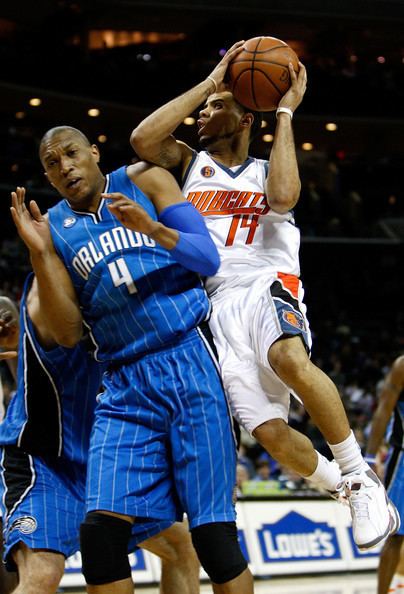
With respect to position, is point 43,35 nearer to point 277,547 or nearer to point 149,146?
point 277,547

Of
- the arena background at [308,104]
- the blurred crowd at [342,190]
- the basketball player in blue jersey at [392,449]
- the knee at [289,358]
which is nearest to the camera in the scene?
the knee at [289,358]

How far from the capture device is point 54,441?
449 centimetres

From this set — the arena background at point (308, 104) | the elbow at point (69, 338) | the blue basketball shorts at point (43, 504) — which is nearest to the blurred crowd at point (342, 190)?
the arena background at point (308, 104)

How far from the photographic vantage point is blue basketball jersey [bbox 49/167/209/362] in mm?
3891

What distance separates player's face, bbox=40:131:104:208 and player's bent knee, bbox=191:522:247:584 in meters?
1.45

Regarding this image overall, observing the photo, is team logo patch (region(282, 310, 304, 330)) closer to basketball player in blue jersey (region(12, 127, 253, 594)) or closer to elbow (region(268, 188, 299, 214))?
basketball player in blue jersey (region(12, 127, 253, 594))

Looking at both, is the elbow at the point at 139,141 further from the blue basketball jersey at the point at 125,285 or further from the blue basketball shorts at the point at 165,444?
the blue basketball shorts at the point at 165,444

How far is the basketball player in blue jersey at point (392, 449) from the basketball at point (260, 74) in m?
2.70

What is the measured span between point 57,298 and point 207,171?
979 millimetres

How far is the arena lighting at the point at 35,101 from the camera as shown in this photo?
21.8 metres

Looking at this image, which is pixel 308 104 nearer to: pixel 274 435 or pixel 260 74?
pixel 260 74

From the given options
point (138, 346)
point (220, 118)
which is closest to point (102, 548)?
point (138, 346)

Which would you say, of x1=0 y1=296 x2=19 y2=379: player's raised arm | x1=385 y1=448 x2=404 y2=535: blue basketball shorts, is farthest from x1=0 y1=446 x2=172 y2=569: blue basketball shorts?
x1=385 y1=448 x2=404 y2=535: blue basketball shorts

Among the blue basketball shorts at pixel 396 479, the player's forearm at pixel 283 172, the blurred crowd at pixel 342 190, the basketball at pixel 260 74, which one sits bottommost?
the blue basketball shorts at pixel 396 479
